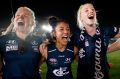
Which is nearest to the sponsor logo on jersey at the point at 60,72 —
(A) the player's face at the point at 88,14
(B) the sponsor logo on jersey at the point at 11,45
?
(B) the sponsor logo on jersey at the point at 11,45

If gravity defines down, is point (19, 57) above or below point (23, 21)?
below

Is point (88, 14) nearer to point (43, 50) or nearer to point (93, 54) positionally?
point (93, 54)

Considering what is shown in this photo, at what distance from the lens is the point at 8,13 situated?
44.2m

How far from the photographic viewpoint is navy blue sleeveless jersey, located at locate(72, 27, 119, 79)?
21.0ft

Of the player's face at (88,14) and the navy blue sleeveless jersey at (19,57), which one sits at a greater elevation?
the player's face at (88,14)

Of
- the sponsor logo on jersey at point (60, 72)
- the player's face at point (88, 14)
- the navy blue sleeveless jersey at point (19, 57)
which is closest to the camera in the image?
the navy blue sleeveless jersey at point (19, 57)

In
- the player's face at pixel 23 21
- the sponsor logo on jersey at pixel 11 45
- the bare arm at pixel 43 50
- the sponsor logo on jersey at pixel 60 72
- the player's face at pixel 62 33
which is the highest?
the player's face at pixel 23 21

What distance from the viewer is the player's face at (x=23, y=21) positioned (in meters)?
6.05

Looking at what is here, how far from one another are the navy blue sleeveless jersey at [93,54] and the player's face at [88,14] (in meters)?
0.21

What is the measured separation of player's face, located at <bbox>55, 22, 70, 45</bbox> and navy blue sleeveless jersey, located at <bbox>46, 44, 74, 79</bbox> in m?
0.15

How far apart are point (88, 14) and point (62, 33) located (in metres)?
0.65

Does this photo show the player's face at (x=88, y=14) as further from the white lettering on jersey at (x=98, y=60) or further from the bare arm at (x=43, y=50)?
the bare arm at (x=43, y=50)

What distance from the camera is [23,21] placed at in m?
6.07

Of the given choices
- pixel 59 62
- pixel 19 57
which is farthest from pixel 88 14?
pixel 19 57
